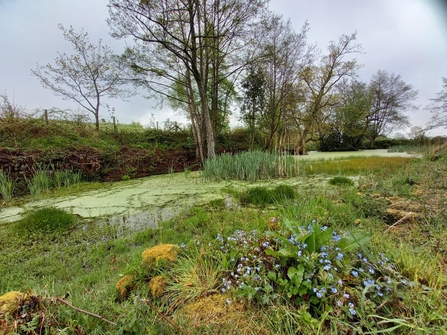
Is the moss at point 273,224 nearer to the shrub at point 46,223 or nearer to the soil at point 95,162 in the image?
the shrub at point 46,223

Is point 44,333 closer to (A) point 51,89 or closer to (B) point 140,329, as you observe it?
(B) point 140,329

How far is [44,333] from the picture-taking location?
725 millimetres

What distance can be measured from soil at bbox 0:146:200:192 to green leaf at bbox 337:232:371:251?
17.1 feet

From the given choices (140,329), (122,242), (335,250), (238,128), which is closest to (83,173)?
(122,242)

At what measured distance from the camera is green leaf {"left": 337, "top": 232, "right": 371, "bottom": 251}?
0.95m

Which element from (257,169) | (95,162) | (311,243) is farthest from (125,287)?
(95,162)

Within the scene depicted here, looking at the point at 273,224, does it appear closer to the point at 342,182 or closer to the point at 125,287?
the point at 125,287

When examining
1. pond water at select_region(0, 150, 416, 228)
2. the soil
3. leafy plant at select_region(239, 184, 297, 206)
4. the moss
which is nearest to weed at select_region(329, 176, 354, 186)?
leafy plant at select_region(239, 184, 297, 206)

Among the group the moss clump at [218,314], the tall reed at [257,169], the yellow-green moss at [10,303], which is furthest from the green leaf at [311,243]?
the tall reed at [257,169]

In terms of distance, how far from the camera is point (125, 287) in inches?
42.7

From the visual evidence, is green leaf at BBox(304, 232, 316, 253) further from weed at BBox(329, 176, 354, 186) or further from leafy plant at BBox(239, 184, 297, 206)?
weed at BBox(329, 176, 354, 186)

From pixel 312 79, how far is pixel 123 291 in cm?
1838

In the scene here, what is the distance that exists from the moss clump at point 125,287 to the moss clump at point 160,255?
108 millimetres

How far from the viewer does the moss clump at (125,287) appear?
41.2 inches
